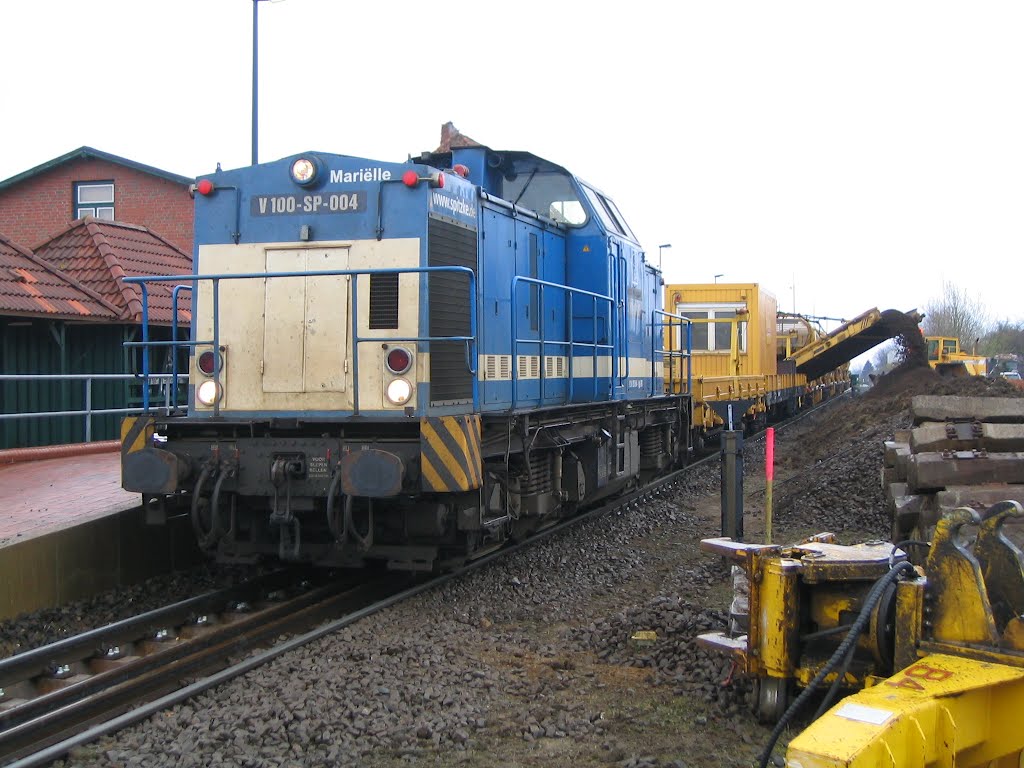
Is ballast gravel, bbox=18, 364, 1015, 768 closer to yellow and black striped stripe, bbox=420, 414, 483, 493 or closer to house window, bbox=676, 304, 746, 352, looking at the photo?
yellow and black striped stripe, bbox=420, 414, 483, 493

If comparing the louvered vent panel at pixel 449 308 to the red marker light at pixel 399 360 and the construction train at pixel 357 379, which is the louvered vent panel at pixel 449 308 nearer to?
the construction train at pixel 357 379

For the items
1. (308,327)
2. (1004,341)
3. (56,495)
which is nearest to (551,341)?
(308,327)

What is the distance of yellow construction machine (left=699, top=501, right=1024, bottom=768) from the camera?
2.89m

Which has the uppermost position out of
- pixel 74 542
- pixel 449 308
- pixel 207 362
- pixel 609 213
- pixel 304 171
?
pixel 609 213

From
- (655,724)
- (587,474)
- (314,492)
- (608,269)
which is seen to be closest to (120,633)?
(314,492)

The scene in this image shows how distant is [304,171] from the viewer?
23.2 ft

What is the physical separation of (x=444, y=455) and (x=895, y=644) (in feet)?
10.6

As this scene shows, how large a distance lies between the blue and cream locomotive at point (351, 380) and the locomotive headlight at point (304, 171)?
11 mm

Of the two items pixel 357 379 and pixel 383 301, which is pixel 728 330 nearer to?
pixel 383 301

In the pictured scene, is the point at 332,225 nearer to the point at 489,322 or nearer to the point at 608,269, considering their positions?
the point at 489,322

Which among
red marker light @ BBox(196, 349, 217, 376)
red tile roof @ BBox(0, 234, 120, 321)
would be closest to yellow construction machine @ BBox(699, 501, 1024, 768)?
red marker light @ BBox(196, 349, 217, 376)

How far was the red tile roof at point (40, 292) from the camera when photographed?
1136cm

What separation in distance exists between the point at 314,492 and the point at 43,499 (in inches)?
129

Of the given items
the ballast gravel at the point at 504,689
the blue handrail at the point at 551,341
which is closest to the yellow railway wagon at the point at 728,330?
the blue handrail at the point at 551,341
